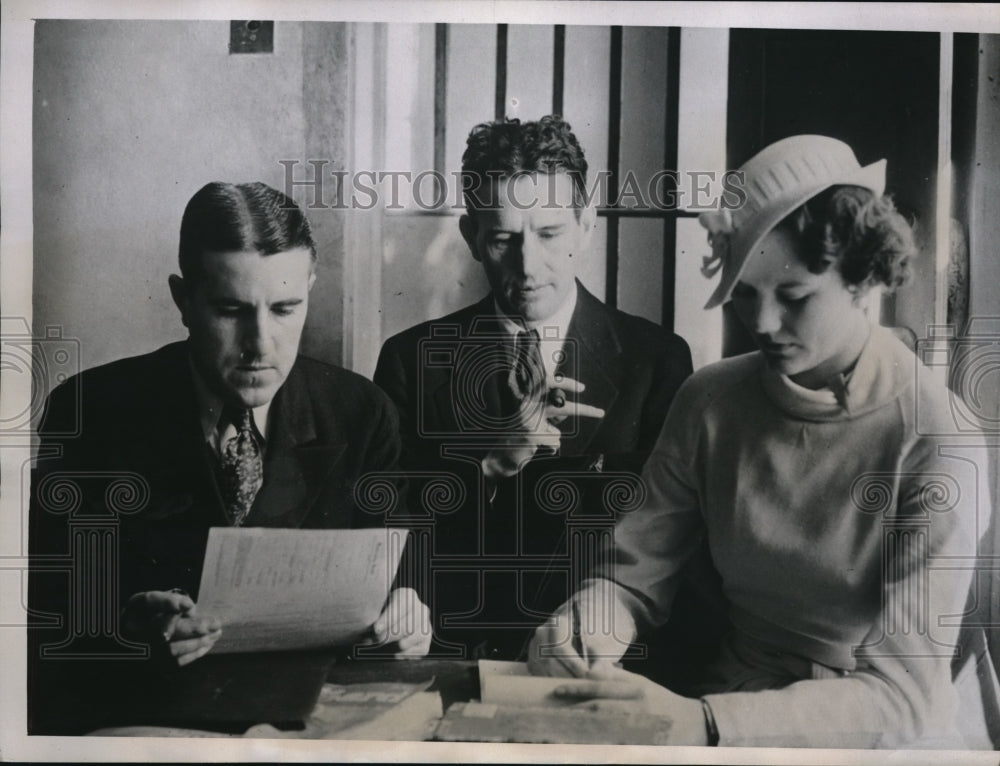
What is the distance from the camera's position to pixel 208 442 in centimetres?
212

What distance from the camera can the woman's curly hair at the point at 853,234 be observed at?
203cm

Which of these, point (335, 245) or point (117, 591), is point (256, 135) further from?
point (117, 591)

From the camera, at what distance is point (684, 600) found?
211 centimetres

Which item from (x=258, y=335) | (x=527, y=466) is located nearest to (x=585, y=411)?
(x=527, y=466)

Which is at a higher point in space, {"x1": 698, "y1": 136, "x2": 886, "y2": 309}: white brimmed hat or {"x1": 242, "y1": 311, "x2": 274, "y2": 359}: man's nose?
{"x1": 698, "y1": 136, "x2": 886, "y2": 309}: white brimmed hat

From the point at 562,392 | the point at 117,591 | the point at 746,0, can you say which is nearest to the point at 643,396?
the point at 562,392

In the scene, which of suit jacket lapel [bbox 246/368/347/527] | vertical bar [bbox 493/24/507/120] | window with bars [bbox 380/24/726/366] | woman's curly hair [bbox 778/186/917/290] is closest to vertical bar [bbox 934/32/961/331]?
woman's curly hair [bbox 778/186/917/290]

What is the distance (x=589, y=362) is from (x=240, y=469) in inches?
30.4

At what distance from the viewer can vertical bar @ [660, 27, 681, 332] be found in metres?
2.08

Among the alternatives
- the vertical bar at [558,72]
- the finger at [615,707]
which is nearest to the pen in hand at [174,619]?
the finger at [615,707]

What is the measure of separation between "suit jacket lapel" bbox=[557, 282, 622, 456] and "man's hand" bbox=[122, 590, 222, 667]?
0.85 meters

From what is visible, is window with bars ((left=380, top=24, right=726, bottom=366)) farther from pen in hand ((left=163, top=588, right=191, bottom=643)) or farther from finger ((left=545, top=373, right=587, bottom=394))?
pen in hand ((left=163, top=588, right=191, bottom=643))

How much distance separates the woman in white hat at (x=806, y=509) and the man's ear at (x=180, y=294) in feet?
3.33

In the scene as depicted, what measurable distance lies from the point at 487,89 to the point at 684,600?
1.15 metres
